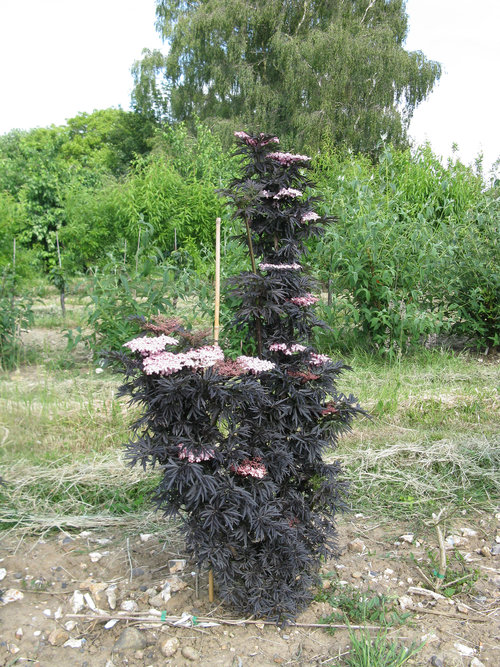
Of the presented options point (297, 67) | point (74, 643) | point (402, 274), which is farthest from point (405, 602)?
point (297, 67)

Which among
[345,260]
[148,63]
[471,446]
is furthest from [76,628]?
[148,63]

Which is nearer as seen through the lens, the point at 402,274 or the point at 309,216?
the point at 309,216

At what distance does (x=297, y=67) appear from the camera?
57.9ft

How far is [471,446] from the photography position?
11.2ft

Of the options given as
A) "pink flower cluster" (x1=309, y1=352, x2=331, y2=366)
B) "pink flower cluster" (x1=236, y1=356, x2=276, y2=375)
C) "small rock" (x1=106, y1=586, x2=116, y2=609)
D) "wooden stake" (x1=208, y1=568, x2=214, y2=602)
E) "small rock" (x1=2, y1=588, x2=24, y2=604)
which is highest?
"pink flower cluster" (x1=236, y1=356, x2=276, y2=375)

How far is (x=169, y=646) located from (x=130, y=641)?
0.44 feet

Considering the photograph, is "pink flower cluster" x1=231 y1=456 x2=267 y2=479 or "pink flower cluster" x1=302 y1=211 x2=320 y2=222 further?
"pink flower cluster" x1=302 y1=211 x2=320 y2=222

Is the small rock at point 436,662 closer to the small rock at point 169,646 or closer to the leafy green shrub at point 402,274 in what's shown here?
the small rock at point 169,646

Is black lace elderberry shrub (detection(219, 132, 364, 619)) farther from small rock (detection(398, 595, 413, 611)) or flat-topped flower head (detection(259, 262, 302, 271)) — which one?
small rock (detection(398, 595, 413, 611))

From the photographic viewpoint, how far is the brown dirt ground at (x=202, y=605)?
1.87 metres

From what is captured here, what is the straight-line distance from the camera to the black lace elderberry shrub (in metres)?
1.90

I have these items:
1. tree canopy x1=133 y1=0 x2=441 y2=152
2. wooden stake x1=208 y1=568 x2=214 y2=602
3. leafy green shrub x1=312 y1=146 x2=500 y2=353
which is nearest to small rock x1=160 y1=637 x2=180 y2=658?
wooden stake x1=208 y1=568 x2=214 y2=602

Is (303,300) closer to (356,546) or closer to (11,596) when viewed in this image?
(356,546)

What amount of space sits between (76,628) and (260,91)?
18851 millimetres
